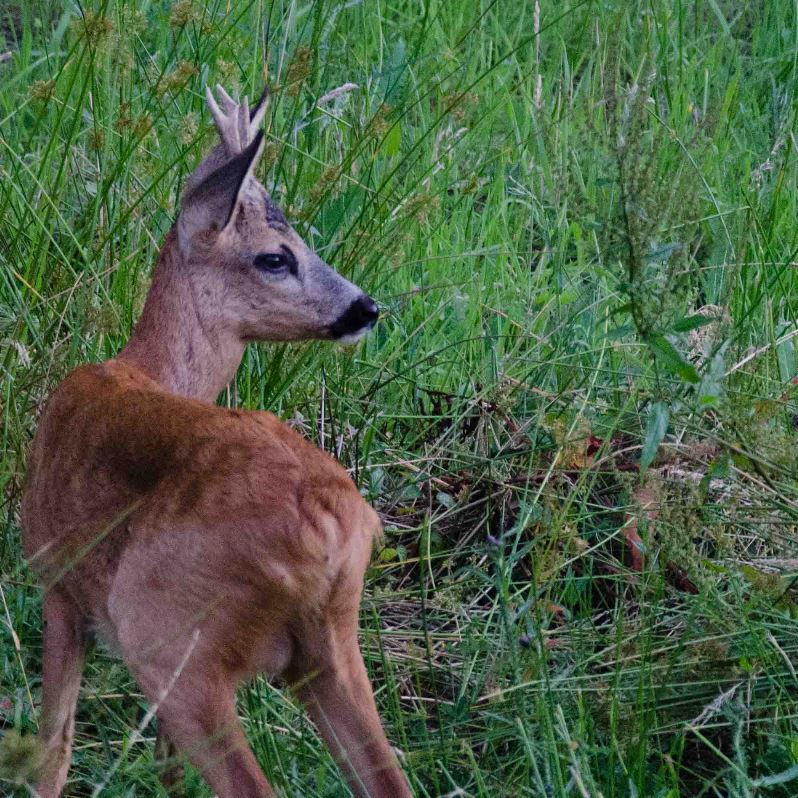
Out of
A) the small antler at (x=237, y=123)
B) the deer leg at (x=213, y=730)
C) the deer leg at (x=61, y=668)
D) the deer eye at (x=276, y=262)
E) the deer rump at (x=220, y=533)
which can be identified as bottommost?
the deer leg at (x=61, y=668)

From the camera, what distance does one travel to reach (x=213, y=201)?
3496mm

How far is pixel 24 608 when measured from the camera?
10.9 ft

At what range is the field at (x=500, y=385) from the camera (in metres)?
2.77

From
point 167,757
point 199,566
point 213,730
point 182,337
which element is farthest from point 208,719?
point 182,337

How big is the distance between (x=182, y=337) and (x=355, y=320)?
435mm

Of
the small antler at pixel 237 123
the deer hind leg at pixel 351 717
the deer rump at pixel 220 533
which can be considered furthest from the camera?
the small antler at pixel 237 123

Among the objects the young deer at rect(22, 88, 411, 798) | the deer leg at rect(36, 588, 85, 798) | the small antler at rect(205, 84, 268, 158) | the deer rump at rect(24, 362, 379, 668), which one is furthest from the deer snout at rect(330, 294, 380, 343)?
the deer leg at rect(36, 588, 85, 798)

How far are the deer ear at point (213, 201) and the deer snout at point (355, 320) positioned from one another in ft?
1.22

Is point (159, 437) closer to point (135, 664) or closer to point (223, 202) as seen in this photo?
point (135, 664)

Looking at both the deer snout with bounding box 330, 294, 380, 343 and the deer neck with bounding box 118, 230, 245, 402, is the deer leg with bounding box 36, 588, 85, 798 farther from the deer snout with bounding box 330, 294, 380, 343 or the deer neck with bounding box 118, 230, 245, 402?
the deer snout with bounding box 330, 294, 380, 343

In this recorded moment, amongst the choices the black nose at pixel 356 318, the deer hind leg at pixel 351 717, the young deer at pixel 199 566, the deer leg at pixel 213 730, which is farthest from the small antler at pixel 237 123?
the deer leg at pixel 213 730

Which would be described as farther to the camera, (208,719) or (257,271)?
(257,271)

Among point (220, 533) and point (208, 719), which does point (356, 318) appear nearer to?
point (220, 533)

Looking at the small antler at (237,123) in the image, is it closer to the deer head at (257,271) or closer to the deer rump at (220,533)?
the deer head at (257,271)
